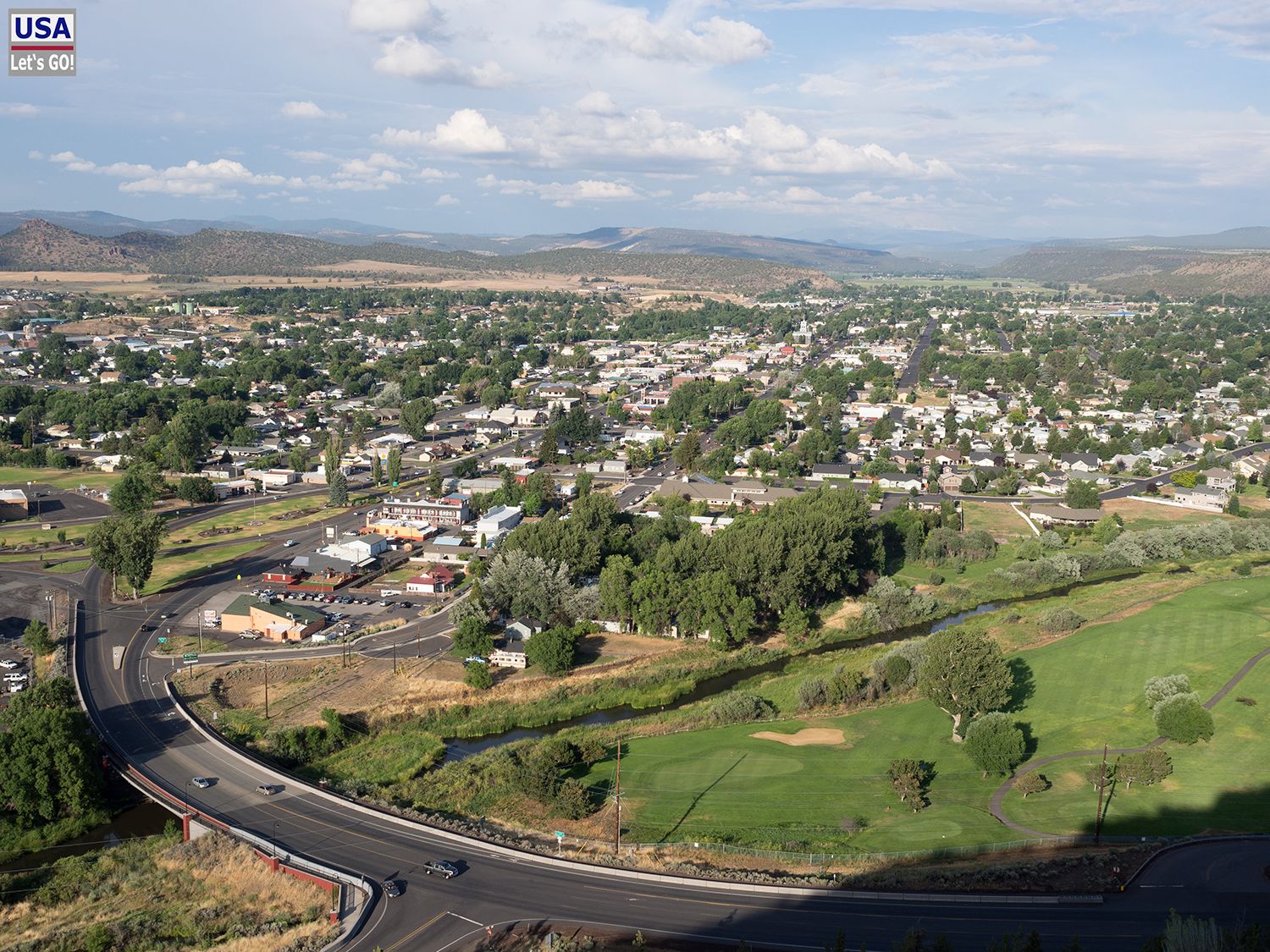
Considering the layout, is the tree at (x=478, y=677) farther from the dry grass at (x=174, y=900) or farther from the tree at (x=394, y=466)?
the tree at (x=394, y=466)

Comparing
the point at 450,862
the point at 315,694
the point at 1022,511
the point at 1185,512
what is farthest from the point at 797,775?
the point at 1185,512

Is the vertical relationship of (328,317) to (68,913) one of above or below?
above

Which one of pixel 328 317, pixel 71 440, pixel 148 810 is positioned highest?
pixel 328 317

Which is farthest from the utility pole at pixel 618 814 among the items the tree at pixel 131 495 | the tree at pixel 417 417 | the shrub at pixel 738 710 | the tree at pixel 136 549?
the tree at pixel 417 417

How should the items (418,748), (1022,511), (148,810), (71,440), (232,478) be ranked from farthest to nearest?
1. (71,440)
2. (232,478)
3. (1022,511)
4. (418,748)
5. (148,810)

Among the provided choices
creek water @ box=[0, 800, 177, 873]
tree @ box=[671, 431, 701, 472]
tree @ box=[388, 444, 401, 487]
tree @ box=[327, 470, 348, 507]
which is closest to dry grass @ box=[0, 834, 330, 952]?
creek water @ box=[0, 800, 177, 873]

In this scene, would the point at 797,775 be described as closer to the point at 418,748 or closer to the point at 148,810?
the point at 418,748
